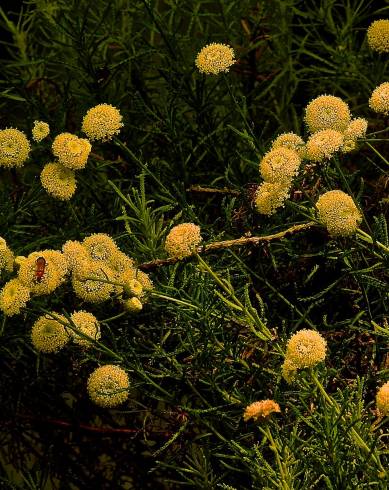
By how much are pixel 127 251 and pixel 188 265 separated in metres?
0.06

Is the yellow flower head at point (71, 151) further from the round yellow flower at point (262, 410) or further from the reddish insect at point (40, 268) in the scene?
the round yellow flower at point (262, 410)

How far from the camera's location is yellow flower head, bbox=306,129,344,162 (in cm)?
68

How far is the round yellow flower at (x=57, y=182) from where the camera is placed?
0.79 metres

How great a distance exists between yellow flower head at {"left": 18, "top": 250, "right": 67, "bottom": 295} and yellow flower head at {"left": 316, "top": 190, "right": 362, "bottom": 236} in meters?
0.18

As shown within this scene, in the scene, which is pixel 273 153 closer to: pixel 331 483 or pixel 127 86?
pixel 331 483

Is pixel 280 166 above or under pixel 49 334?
above

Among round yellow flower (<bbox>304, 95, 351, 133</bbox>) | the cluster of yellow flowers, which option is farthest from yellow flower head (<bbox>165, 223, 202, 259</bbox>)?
round yellow flower (<bbox>304, 95, 351, 133</bbox>)

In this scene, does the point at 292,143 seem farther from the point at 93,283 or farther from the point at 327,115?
the point at 93,283

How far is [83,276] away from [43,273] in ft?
0.10

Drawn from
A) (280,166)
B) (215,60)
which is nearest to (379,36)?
(215,60)

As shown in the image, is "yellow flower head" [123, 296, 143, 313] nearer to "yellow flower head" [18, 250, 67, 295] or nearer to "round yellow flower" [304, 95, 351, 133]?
"yellow flower head" [18, 250, 67, 295]

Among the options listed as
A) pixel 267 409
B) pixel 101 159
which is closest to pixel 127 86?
pixel 101 159

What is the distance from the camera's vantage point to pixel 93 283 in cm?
69

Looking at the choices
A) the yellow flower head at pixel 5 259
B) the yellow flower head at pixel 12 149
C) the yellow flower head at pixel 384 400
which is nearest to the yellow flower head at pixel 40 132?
the yellow flower head at pixel 12 149
